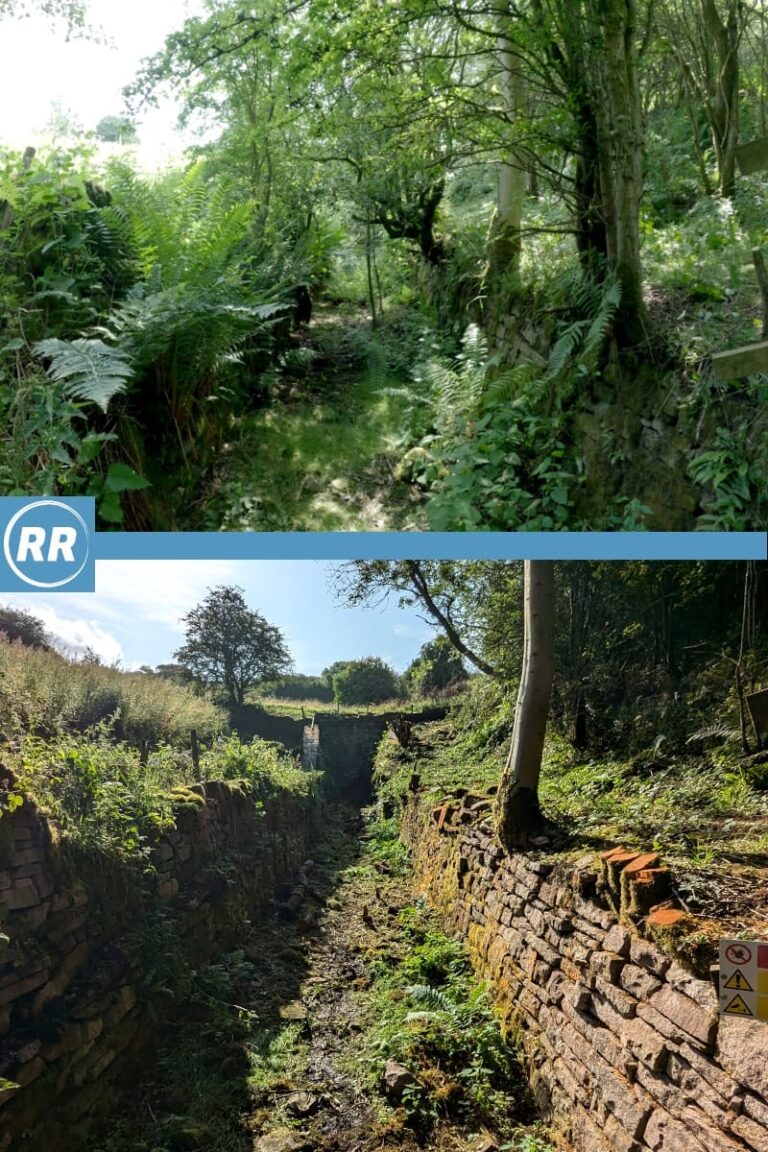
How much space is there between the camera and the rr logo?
7.18 feet

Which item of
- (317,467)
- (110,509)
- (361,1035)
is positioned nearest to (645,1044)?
(361,1035)

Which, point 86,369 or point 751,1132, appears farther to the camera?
point 86,369

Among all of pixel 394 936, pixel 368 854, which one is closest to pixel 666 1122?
pixel 394 936

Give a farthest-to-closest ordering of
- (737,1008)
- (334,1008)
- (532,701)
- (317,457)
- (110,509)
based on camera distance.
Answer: (317,457) < (532,701) < (334,1008) < (110,509) < (737,1008)

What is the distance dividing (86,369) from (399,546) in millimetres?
1174

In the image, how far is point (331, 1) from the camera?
3227 mm

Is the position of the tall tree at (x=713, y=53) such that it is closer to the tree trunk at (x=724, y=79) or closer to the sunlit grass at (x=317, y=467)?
the tree trunk at (x=724, y=79)

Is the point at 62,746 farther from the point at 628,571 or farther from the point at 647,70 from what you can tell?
the point at 647,70

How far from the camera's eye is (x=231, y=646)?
10.3 feet

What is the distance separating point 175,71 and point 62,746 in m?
2.88

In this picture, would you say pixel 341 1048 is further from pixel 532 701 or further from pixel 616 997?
pixel 532 701

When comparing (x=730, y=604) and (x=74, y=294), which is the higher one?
(x=74, y=294)

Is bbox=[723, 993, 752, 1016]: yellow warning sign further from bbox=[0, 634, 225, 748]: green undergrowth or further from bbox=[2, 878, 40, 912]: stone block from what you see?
bbox=[2, 878, 40, 912]: stone block

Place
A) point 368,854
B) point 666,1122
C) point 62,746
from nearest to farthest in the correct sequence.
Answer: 1. point 666,1122
2. point 62,746
3. point 368,854
